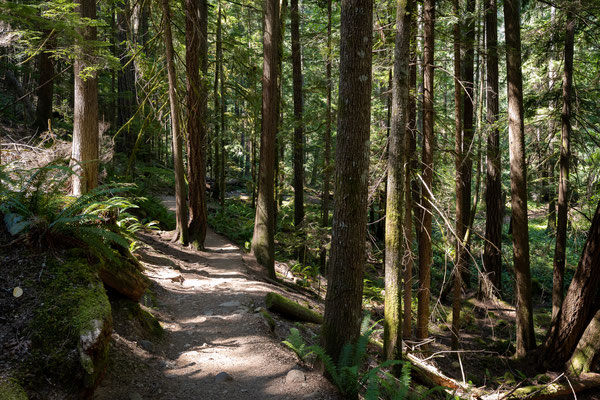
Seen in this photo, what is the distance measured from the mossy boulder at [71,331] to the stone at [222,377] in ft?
4.61

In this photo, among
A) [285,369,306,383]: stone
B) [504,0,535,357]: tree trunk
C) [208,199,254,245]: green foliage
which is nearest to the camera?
[285,369,306,383]: stone

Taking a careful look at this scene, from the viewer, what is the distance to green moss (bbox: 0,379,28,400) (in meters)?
2.57

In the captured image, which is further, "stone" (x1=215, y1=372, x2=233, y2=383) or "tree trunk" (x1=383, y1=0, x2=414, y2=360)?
"tree trunk" (x1=383, y1=0, x2=414, y2=360)

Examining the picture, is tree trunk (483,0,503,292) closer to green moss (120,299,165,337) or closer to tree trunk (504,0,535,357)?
tree trunk (504,0,535,357)

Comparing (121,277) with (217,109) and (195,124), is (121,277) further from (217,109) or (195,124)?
(217,109)

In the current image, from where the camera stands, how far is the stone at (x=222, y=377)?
14.6 ft

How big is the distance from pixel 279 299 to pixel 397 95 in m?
4.41

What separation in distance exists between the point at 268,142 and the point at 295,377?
20.9ft

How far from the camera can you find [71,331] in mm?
3219

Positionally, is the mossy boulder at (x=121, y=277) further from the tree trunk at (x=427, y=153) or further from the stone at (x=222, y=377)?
the tree trunk at (x=427, y=153)

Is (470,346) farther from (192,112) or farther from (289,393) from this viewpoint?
(192,112)

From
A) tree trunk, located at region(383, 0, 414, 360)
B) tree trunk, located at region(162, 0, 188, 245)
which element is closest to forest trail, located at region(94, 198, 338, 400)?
tree trunk, located at region(383, 0, 414, 360)

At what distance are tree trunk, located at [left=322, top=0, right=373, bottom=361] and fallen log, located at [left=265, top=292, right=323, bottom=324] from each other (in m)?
2.78

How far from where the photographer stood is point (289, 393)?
13.6 feet
